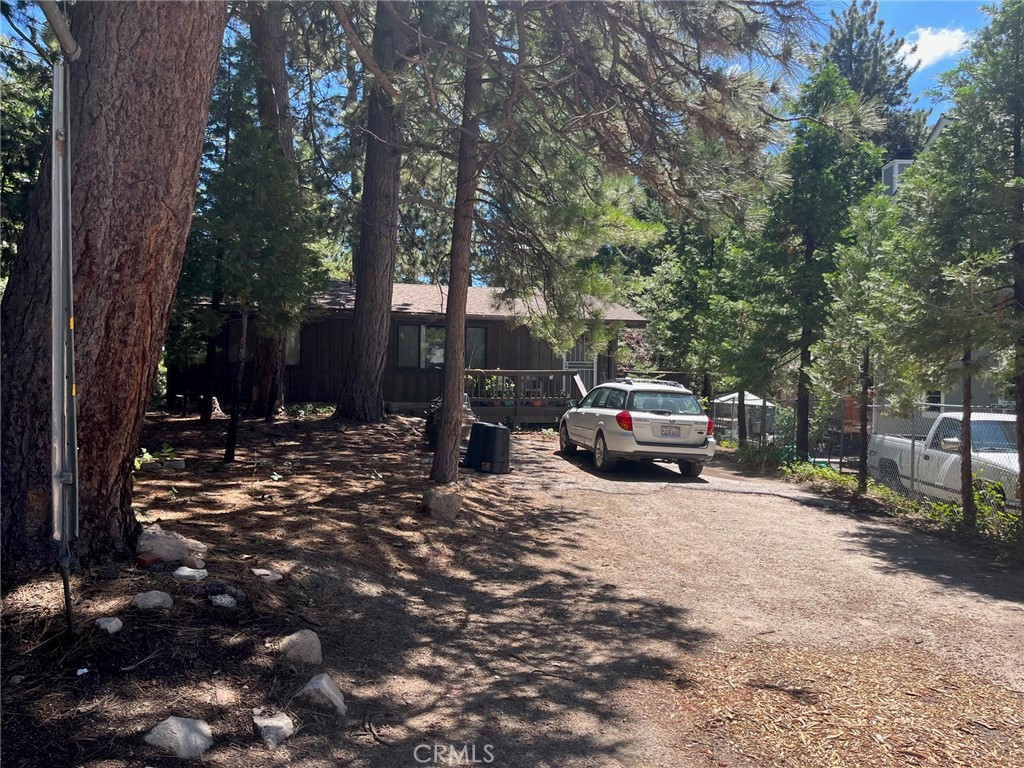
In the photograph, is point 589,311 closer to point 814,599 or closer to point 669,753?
point 814,599

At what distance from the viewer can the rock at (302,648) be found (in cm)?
465

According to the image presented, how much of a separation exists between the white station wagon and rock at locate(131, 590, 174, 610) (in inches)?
372

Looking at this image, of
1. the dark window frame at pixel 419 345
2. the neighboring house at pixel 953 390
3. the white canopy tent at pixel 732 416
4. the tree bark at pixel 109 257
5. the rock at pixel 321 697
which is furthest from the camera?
the dark window frame at pixel 419 345

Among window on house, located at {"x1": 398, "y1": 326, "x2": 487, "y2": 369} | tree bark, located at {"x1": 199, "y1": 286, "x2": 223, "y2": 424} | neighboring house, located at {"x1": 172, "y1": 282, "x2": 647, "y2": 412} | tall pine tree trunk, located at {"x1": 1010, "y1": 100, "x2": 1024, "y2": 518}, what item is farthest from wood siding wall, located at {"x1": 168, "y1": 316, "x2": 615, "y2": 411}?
tall pine tree trunk, located at {"x1": 1010, "y1": 100, "x2": 1024, "y2": 518}

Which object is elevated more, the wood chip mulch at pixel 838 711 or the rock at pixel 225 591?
the rock at pixel 225 591

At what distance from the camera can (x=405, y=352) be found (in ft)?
75.2

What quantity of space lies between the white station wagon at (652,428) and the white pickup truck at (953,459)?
2905 millimetres

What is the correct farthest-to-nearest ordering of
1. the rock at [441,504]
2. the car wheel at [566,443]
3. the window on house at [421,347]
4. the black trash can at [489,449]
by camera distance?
the window on house at [421,347] → the car wheel at [566,443] → the black trash can at [489,449] → the rock at [441,504]

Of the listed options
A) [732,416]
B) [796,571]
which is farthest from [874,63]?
[796,571]

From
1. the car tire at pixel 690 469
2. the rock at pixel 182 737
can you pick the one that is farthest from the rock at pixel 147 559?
the car tire at pixel 690 469

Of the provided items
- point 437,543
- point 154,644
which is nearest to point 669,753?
point 154,644

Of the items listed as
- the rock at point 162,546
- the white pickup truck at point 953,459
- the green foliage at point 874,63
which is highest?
the green foliage at point 874,63

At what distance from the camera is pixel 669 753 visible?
13.7ft

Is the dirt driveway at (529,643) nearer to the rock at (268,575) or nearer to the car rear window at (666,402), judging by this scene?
the rock at (268,575)
